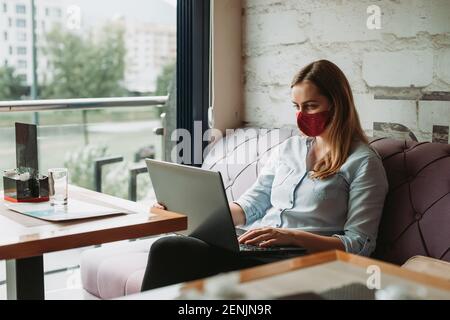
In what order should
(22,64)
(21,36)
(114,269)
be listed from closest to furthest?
(114,269), (21,36), (22,64)

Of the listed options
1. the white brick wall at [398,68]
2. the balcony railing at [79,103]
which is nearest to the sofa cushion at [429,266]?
the white brick wall at [398,68]

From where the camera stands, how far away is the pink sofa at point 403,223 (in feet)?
6.11

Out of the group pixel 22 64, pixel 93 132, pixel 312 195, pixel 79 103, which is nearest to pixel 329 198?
pixel 312 195

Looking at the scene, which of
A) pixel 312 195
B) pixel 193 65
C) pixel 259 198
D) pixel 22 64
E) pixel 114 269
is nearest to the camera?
pixel 312 195

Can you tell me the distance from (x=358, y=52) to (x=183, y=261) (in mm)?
1139

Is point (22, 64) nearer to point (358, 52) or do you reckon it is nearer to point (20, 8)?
point (20, 8)

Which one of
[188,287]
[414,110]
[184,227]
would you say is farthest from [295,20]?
[188,287]

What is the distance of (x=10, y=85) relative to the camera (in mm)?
4324

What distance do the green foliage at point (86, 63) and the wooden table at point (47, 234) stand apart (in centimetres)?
317

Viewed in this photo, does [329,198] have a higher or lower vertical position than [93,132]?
lower

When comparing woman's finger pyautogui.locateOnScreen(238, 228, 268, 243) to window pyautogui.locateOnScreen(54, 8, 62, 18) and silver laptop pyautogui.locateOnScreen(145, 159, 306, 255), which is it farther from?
window pyautogui.locateOnScreen(54, 8, 62, 18)

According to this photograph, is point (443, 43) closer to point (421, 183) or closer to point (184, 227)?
point (421, 183)

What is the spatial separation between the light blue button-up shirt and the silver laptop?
182 millimetres

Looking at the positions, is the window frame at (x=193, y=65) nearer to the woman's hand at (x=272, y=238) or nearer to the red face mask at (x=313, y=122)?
the red face mask at (x=313, y=122)
